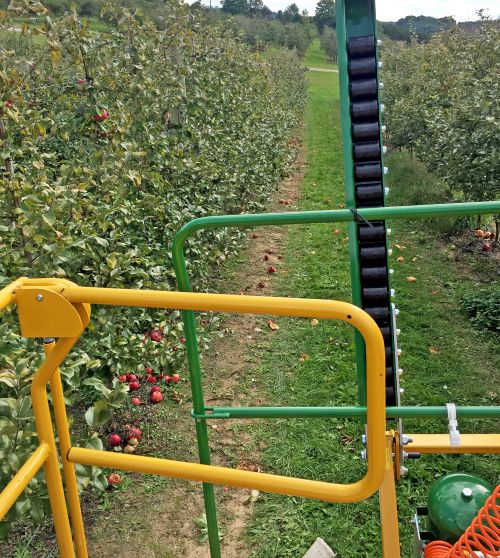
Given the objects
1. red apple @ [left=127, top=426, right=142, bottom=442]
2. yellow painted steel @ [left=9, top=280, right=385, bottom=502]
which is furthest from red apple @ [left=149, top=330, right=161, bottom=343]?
yellow painted steel @ [left=9, top=280, right=385, bottom=502]

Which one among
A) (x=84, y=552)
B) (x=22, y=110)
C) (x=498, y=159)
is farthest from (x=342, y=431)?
(x=498, y=159)

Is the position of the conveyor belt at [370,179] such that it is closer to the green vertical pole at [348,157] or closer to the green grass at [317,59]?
the green vertical pole at [348,157]

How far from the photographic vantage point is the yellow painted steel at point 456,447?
236 centimetres

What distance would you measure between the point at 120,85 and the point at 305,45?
44.6m

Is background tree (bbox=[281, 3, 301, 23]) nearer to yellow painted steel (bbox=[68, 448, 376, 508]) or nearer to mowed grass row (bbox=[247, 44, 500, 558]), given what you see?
mowed grass row (bbox=[247, 44, 500, 558])

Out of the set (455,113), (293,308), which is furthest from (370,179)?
(455,113)

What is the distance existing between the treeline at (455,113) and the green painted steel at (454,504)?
4.47 meters

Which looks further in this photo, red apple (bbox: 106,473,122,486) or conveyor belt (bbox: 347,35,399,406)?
red apple (bbox: 106,473,122,486)

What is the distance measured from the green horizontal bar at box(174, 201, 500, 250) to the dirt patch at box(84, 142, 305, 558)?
175 centimetres

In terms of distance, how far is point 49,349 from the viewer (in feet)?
5.37

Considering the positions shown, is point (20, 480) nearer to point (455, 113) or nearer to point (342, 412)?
point (342, 412)

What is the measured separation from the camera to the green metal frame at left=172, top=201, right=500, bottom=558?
2006mm

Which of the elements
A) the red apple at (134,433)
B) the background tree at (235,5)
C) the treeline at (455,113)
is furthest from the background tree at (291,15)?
the red apple at (134,433)

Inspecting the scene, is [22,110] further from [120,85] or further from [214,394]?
[214,394]
